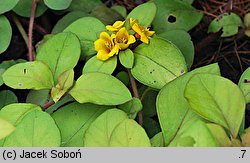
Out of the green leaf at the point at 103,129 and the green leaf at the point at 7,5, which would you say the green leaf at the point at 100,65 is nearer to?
the green leaf at the point at 103,129

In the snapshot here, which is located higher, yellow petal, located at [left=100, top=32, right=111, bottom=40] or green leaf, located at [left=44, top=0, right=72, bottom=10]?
green leaf, located at [left=44, top=0, right=72, bottom=10]

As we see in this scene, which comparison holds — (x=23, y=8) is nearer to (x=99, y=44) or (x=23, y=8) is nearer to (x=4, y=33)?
(x=4, y=33)

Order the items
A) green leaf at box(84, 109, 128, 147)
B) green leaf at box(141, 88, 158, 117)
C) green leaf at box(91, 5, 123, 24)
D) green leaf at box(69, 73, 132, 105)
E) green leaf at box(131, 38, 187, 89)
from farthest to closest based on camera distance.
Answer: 1. green leaf at box(91, 5, 123, 24)
2. green leaf at box(141, 88, 158, 117)
3. green leaf at box(131, 38, 187, 89)
4. green leaf at box(69, 73, 132, 105)
5. green leaf at box(84, 109, 128, 147)

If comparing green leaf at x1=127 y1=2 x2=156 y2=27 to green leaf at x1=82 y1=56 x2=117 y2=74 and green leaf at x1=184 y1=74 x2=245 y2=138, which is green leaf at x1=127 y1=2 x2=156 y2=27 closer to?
green leaf at x1=82 y1=56 x2=117 y2=74

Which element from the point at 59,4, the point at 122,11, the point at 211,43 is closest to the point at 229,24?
the point at 211,43

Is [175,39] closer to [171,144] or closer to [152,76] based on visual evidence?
[152,76]

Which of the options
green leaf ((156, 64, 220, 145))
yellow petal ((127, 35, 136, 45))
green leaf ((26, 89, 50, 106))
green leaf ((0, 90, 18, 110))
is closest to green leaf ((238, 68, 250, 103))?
green leaf ((156, 64, 220, 145))
